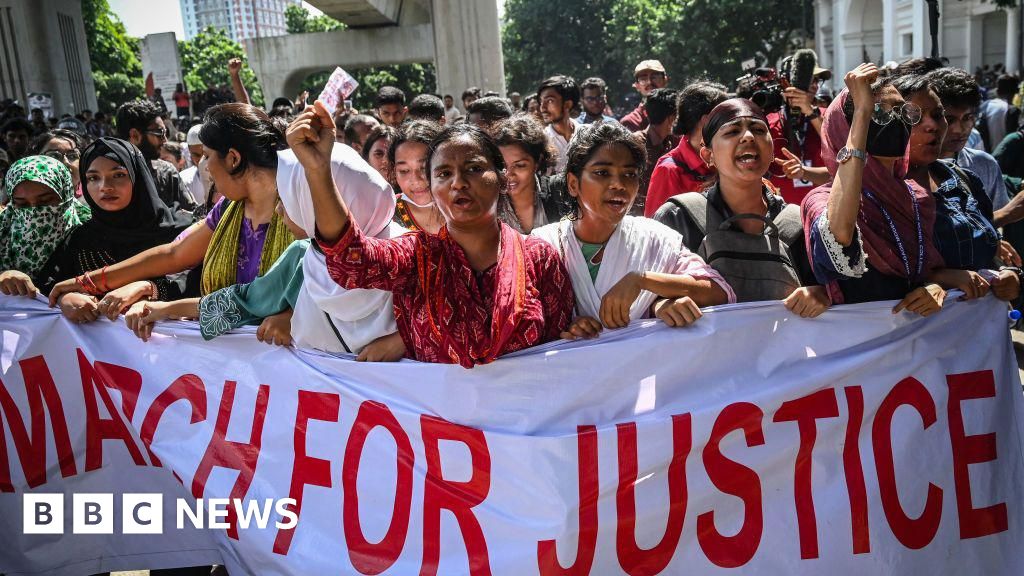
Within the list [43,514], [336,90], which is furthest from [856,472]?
[43,514]

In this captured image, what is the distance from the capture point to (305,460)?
2.71 meters

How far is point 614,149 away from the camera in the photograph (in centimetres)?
258

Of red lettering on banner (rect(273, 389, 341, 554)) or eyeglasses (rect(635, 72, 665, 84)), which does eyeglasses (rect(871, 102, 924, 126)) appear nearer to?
red lettering on banner (rect(273, 389, 341, 554))

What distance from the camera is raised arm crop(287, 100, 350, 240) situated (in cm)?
212

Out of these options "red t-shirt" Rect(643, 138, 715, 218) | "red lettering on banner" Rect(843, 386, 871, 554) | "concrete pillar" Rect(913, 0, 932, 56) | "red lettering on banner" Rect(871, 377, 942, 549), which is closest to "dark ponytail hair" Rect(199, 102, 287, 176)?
"red t-shirt" Rect(643, 138, 715, 218)

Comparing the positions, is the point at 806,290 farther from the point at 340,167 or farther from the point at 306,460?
the point at 306,460

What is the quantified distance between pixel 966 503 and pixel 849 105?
1.24 metres

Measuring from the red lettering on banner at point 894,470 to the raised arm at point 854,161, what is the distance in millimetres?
557

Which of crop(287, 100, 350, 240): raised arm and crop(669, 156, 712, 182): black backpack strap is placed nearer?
crop(287, 100, 350, 240): raised arm

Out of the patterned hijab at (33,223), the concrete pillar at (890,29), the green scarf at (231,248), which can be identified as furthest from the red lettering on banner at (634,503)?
the concrete pillar at (890,29)

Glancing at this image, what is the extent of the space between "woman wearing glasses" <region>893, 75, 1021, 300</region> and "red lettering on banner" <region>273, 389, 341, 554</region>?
1.96 meters

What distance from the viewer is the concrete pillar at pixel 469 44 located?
17.6 metres

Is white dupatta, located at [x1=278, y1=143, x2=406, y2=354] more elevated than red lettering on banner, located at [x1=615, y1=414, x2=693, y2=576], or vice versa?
white dupatta, located at [x1=278, y1=143, x2=406, y2=354]

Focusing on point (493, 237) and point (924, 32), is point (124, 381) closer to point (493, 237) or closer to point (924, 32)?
point (493, 237)
